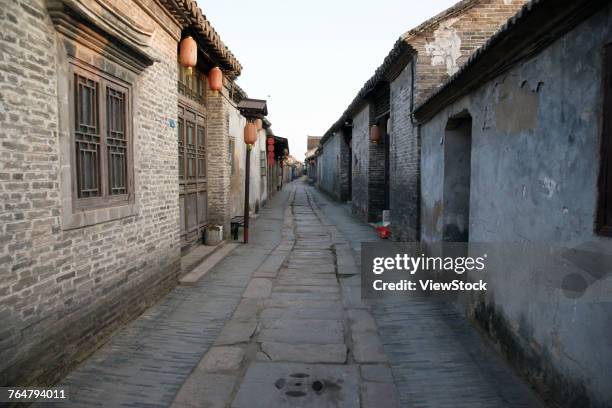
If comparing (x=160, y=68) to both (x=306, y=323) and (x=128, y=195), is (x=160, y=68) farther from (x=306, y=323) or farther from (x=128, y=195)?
(x=306, y=323)

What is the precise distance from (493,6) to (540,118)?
5.80 metres

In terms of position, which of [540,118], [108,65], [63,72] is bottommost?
[540,118]

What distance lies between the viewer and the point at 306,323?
204 inches

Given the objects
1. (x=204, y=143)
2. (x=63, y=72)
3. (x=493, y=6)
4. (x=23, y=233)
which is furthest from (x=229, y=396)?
(x=493, y=6)

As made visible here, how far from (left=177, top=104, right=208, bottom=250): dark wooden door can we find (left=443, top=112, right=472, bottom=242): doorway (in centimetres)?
470

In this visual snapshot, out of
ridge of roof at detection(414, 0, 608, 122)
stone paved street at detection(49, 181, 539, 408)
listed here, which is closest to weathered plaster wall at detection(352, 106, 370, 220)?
stone paved street at detection(49, 181, 539, 408)

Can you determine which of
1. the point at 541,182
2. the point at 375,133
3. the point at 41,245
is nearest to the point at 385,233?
the point at 375,133

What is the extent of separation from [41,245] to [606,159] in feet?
13.7

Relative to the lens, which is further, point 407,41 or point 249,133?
point 249,133

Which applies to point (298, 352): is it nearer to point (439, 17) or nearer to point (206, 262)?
point (206, 262)

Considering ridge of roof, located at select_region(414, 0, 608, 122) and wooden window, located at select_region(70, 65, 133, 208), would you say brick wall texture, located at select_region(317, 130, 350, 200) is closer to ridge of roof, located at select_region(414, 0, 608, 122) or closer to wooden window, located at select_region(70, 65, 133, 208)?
ridge of roof, located at select_region(414, 0, 608, 122)

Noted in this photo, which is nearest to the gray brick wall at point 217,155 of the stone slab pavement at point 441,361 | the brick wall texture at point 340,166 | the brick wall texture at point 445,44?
the brick wall texture at point 445,44

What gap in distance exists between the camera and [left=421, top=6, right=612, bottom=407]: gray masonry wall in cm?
278

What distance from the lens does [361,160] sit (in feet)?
50.8
